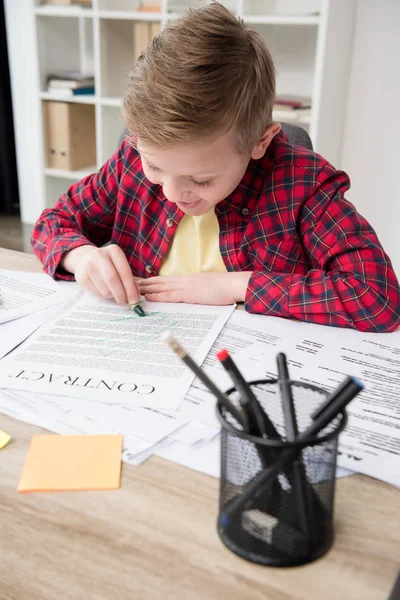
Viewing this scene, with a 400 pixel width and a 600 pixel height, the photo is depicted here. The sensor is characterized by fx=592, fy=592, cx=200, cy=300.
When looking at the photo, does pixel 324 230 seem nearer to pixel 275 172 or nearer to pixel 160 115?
pixel 275 172

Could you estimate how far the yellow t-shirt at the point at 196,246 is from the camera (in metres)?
1.14

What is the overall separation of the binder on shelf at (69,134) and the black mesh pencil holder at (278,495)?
2.88 meters

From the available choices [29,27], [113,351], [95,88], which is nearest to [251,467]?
[113,351]

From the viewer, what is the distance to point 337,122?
2523 mm

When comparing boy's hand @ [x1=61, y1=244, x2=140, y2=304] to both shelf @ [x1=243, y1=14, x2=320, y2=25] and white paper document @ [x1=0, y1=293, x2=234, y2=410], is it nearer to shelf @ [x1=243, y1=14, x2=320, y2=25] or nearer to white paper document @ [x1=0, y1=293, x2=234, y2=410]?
white paper document @ [x1=0, y1=293, x2=234, y2=410]

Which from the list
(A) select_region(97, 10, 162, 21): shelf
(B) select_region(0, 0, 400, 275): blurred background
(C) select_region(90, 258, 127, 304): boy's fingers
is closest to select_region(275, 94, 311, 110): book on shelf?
(B) select_region(0, 0, 400, 275): blurred background

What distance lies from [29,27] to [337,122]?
1.69 meters

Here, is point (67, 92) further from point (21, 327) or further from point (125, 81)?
point (21, 327)

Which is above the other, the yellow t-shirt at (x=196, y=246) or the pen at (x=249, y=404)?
the pen at (x=249, y=404)

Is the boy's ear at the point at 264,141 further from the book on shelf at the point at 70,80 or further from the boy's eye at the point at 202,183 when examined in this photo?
the book on shelf at the point at 70,80

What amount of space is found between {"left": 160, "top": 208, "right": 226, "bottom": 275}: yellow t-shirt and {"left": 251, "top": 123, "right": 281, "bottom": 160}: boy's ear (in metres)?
0.18

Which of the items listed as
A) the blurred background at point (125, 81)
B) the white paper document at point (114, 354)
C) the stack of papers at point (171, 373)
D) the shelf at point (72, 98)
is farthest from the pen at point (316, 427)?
the shelf at point (72, 98)

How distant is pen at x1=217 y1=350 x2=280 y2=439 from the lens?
0.43m

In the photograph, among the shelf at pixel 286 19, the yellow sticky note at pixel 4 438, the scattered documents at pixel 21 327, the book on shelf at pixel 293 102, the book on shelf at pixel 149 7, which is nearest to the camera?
the yellow sticky note at pixel 4 438
